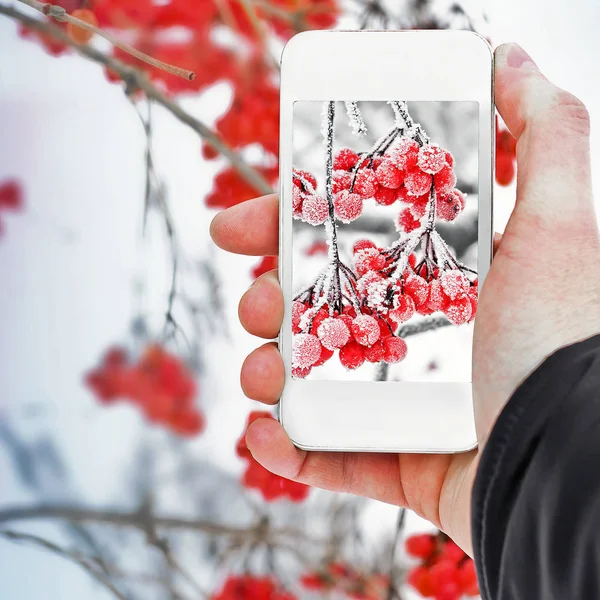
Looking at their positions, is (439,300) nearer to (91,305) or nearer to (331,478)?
(331,478)

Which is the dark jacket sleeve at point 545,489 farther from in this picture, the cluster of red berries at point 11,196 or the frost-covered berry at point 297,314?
the cluster of red berries at point 11,196

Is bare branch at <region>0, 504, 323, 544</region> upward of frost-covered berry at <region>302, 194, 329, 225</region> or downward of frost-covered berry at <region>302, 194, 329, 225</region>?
downward

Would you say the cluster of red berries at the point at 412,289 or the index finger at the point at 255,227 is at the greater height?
the index finger at the point at 255,227

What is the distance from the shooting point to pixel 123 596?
50cm

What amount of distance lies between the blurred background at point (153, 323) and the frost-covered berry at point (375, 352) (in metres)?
0.17

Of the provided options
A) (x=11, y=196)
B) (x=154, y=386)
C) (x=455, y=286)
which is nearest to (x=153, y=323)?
(x=154, y=386)

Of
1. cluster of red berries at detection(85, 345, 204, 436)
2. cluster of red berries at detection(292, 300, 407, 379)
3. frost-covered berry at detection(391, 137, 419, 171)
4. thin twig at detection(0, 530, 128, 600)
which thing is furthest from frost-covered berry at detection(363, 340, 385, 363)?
thin twig at detection(0, 530, 128, 600)

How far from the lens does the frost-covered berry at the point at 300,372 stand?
1.11ft

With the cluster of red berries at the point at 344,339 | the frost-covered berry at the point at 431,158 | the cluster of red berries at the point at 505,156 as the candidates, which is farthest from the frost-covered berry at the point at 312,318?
the cluster of red berries at the point at 505,156

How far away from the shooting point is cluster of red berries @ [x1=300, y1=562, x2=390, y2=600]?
0.49 meters

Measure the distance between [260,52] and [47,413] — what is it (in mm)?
357

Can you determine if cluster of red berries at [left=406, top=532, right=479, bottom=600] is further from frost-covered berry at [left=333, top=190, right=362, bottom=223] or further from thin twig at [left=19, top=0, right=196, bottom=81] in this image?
thin twig at [left=19, top=0, right=196, bottom=81]

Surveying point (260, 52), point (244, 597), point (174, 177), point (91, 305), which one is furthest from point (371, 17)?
point (244, 597)

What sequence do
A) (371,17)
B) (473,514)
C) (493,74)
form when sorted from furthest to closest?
(371,17), (493,74), (473,514)
